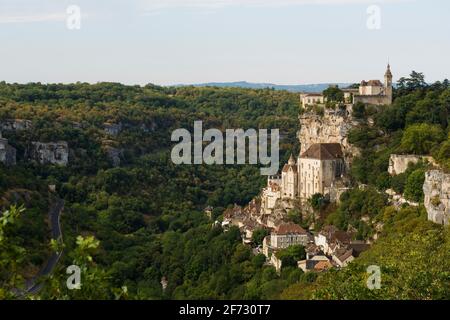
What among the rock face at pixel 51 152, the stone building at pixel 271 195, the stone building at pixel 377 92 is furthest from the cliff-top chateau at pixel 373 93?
the rock face at pixel 51 152

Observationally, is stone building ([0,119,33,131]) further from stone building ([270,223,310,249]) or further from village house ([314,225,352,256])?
village house ([314,225,352,256])

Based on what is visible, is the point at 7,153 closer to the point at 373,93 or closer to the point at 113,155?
the point at 113,155

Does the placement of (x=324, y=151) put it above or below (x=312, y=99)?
below

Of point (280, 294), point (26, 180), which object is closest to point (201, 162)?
point (26, 180)

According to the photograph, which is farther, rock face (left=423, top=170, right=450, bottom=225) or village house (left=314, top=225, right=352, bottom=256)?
village house (left=314, top=225, right=352, bottom=256)

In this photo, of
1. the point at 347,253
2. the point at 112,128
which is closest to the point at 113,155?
the point at 112,128

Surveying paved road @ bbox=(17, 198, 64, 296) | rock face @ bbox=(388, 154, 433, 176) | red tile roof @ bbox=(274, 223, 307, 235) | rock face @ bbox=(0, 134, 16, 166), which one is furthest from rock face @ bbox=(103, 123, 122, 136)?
rock face @ bbox=(388, 154, 433, 176)
